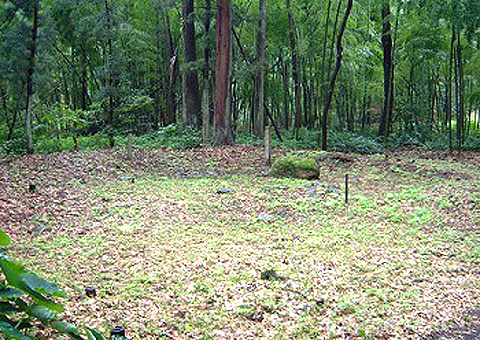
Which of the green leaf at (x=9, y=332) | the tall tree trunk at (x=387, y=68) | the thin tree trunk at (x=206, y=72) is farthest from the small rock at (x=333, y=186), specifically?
the tall tree trunk at (x=387, y=68)

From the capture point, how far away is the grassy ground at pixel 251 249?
10.5 feet

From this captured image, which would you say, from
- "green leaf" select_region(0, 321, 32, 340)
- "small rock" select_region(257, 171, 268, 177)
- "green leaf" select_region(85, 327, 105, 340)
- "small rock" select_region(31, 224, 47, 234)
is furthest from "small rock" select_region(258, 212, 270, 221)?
"green leaf" select_region(0, 321, 32, 340)

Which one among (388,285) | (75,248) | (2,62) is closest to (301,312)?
(388,285)

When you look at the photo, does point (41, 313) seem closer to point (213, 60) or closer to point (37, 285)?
point (37, 285)

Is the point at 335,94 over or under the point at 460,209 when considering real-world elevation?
over

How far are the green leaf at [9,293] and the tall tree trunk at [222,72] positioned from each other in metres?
9.98

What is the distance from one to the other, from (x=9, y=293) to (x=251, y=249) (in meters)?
3.20

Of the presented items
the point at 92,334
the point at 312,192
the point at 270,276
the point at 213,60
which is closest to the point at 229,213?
the point at 312,192

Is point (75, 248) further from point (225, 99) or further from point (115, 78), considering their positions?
point (225, 99)

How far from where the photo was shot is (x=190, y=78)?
1373 centimetres

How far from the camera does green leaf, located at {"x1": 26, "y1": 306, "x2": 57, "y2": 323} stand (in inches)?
58.8

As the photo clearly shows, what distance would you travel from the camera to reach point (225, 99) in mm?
11367

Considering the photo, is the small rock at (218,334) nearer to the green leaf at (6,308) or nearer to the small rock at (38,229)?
the green leaf at (6,308)

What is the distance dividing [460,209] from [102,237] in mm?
4759
